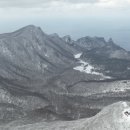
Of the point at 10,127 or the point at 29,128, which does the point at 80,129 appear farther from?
the point at 10,127

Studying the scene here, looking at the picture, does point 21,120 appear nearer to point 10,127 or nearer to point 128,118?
point 10,127

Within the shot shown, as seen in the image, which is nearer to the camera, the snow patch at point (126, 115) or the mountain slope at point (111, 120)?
the snow patch at point (126, 115)

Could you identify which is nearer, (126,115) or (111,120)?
(126,115)

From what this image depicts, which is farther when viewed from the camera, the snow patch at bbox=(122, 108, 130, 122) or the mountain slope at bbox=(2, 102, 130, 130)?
the mountain slope at bbox=(2, 102, 130, 130)

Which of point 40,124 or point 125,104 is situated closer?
point 125,104

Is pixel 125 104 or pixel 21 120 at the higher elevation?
pixel 125 104

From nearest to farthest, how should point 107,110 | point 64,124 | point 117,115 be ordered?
1. point 117,115
2. point 107,110
3. point 64,124

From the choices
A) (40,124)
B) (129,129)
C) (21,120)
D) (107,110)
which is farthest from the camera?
(21,120)

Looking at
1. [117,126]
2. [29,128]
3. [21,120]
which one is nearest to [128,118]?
[117,126]

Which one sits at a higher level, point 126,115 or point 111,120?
point 126,115
